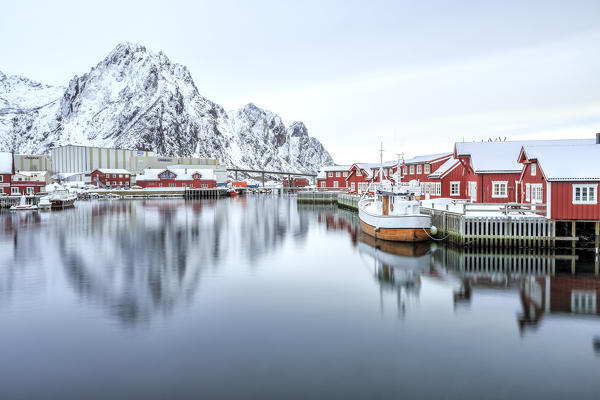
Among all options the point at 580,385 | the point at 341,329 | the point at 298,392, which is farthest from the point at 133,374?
the point at 580,385

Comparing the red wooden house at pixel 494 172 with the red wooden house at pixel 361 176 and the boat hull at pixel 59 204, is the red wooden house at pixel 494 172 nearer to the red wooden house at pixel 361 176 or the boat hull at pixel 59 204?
the red wooden house at pixel 361 176

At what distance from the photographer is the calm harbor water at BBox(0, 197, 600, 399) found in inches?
425

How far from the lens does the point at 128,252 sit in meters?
30.3

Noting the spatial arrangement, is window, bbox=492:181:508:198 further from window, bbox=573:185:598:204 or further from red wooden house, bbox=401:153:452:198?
window, bbox=573:185:598:204

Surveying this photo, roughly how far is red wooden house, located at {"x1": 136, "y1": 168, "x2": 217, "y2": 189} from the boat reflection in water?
87.8 meters

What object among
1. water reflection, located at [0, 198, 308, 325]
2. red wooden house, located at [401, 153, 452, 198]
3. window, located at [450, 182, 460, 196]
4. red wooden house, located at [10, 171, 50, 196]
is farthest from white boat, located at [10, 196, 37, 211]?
window, located at [450, 182, 460, 196]

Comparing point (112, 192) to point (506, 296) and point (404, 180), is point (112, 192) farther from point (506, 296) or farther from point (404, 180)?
point (506, 296)

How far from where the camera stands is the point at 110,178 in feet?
404

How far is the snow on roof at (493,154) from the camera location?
1501 inches

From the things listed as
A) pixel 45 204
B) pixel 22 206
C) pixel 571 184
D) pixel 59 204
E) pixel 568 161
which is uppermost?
pixel 568 161

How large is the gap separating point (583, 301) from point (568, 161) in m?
12.5

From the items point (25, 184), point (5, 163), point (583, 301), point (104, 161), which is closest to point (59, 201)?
point (25, 184)

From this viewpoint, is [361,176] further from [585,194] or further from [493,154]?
[585,194]

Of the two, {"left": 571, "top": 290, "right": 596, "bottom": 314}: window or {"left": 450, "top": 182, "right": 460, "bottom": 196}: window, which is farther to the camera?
{"left": 450, "top": 182, "right": 460, "bottom": 196}: window
